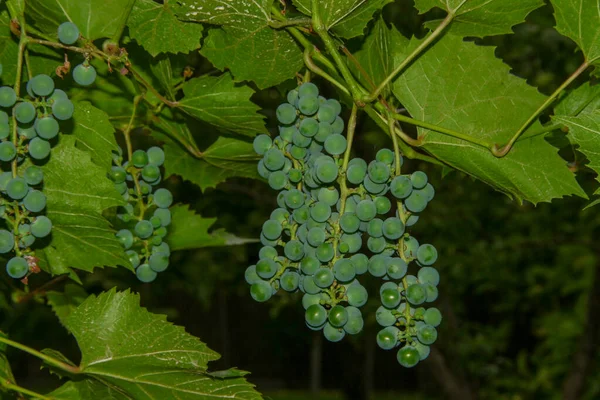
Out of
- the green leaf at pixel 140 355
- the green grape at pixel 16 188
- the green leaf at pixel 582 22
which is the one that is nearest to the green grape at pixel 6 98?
the green grape at pixel 16 188

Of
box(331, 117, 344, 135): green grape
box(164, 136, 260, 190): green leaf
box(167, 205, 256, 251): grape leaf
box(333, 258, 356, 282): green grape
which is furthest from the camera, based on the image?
box(167, 205, 256, 251): grape leaf

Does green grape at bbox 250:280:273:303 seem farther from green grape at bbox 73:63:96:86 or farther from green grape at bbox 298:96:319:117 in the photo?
green grape at bbox 73:63:96:86

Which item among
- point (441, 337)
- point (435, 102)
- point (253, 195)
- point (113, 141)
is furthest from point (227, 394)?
point (441, 337)

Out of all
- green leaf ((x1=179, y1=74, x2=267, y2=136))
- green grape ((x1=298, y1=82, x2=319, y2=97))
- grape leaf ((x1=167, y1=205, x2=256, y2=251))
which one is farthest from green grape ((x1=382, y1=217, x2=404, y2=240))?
grape leaf ((x1=167, y1=205, x2=256, y2=251))

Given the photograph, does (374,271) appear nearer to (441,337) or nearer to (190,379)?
(190,379)

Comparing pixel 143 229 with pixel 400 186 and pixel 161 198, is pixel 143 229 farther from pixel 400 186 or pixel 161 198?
pixel 400 186

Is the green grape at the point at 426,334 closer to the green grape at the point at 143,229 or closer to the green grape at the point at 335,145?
the green grape at the point at 335,145

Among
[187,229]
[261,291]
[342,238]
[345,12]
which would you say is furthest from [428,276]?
[187,229]
